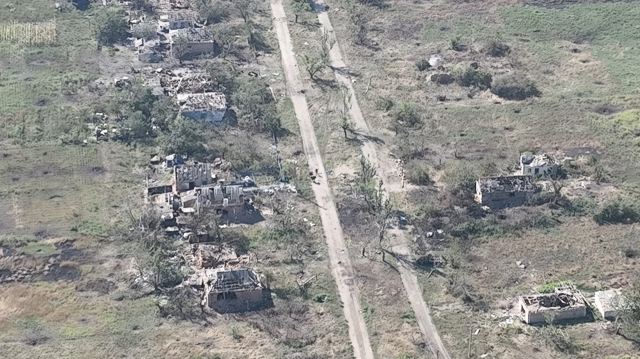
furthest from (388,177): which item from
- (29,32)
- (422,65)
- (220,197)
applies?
(29,32)

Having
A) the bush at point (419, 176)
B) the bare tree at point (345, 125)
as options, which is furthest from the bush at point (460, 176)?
the bare tree at point (345, 125)

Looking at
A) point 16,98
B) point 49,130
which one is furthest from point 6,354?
point 16,98

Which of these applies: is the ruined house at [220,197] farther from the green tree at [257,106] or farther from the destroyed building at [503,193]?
A: the destroyed building at [503,193]

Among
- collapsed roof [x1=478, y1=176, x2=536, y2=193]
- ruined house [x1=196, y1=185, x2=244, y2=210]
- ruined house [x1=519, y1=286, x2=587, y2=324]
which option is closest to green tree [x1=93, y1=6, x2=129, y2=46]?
ruined house [x1=196, y1=185, x2=244, y2=210]

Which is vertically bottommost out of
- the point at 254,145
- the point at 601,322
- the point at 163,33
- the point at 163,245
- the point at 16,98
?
the point at 601,322

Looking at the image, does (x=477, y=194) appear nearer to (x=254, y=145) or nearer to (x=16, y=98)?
(x=254, y=145)

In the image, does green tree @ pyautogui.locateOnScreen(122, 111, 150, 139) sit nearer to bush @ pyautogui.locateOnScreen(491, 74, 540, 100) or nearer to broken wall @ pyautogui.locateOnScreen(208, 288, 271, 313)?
broken wall @ pyautogui.locateOnScreen(208, 288, 271, 313)

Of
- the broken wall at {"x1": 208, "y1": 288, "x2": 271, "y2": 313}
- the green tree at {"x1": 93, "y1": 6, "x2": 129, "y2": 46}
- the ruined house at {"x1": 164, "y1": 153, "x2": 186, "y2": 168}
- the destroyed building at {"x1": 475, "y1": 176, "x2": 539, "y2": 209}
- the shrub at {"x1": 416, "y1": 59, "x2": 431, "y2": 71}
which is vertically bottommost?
the broken wall at {"x1": 208, "y1": 288, "x2": 271, "y2": 313}
